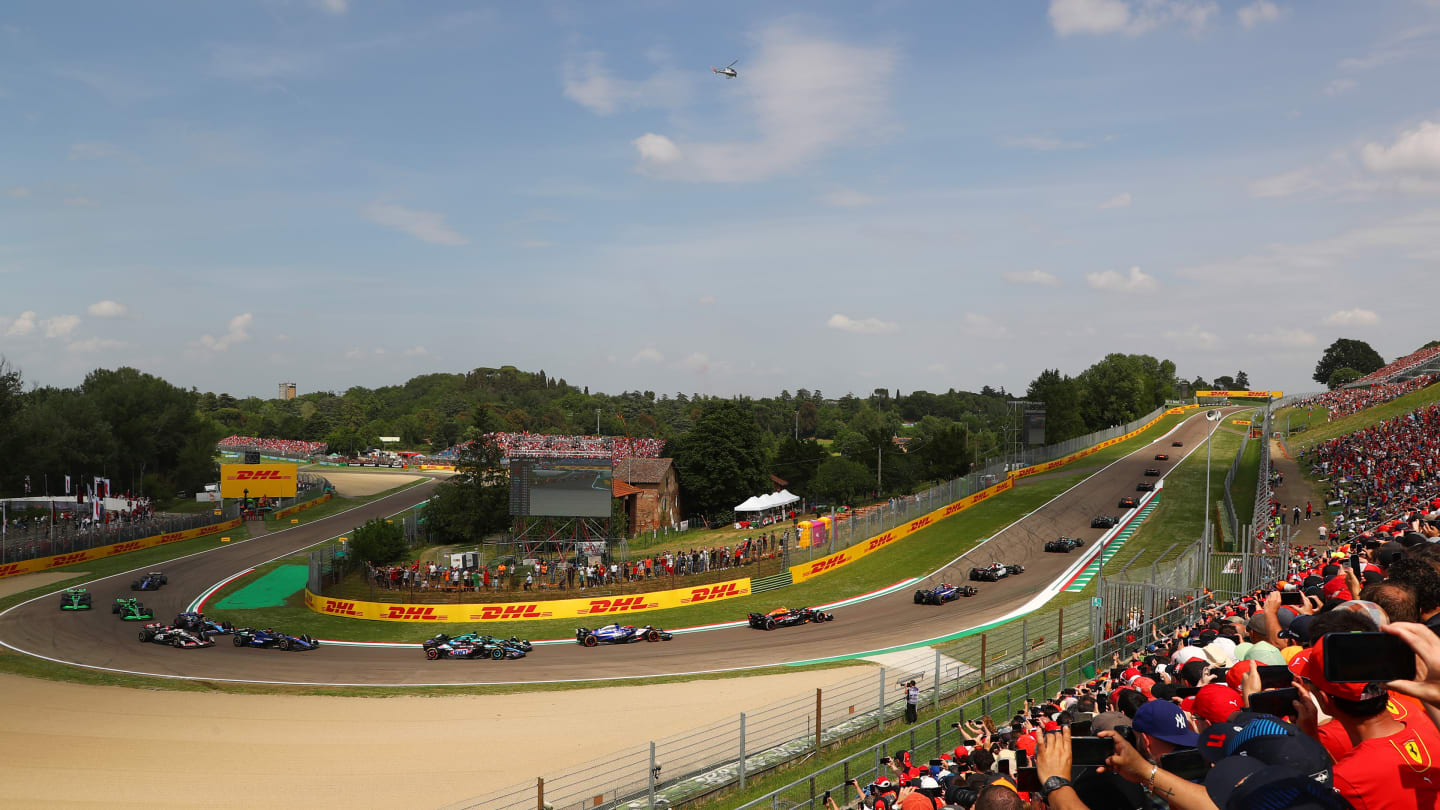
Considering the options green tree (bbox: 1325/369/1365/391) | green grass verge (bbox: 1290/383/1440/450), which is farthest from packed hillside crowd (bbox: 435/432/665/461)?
green tree (bbox: 1325/369/1365/391)

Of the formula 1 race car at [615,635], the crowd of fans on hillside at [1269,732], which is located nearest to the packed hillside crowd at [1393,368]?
the formula 1 race car at [615,635]

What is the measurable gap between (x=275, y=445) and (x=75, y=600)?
395ft

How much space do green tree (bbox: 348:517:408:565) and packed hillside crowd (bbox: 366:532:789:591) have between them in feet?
9.42

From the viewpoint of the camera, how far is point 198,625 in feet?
119

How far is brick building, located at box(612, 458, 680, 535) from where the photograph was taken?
6234 centimetres

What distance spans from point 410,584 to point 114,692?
1424 centimetres

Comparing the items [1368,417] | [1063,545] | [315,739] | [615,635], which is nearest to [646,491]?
[615,635]

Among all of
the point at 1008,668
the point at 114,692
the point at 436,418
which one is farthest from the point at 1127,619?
the point at 436,418

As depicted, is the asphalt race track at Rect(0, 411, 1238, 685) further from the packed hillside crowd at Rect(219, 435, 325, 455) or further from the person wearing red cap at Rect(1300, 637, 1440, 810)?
the packed hillside crowd at Rect(219, 435, 325, 455)

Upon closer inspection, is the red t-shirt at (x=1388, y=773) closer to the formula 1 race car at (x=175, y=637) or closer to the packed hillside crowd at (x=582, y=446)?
the formula 1 race car at (x=175, y=637)

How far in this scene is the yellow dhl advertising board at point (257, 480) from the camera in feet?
246

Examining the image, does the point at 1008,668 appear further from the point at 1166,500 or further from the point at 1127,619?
the point at 1166,500

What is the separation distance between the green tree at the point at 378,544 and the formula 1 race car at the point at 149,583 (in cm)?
1020

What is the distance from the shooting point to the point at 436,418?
178625 millimetres
